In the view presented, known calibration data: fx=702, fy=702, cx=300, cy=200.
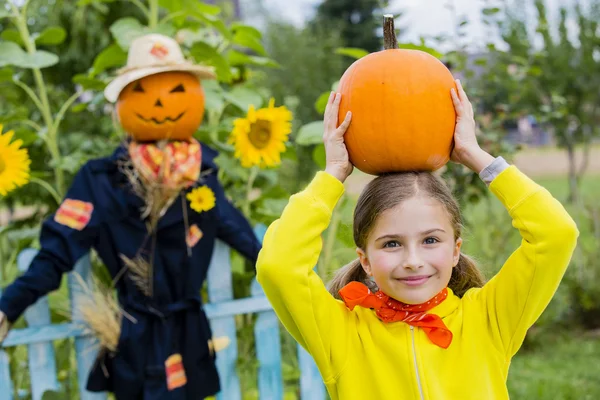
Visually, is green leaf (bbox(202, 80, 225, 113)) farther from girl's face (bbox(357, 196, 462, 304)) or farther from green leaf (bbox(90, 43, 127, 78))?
girl's face (bbox(357, 196, 462, 304))

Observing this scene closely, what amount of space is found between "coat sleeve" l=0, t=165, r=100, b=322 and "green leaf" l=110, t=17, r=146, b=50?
0.68 meters

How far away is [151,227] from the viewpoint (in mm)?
2549

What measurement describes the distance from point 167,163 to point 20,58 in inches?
32.9

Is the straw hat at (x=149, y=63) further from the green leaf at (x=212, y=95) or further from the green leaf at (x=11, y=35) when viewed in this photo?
the green leaf at (x=11, y=35)

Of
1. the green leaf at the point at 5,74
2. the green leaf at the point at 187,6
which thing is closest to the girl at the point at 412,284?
the green leaf at the point at 187,6

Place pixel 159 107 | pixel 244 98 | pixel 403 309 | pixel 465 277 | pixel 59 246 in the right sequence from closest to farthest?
pixel 403 309 → pixel 465 277 → pixel 59 246 → pixel 159 107 → pixel 244 98

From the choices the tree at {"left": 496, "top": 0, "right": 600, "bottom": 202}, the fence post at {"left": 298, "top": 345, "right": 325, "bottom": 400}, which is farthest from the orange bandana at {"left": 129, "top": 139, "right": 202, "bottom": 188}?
the tree at {"left": 496, "top": 0, "right": 600, "bottom": 202}

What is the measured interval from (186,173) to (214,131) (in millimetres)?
627

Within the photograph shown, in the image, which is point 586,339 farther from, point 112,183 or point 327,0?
point 327,0

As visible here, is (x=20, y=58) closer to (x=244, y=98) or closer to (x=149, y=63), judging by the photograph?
(x=149, y=63)

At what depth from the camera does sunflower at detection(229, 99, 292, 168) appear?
273cm

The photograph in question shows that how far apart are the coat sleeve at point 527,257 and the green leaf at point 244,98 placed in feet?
5.56

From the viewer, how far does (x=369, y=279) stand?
191 centimetres

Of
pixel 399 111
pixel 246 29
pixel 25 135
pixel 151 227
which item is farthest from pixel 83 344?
pixel 399 111
